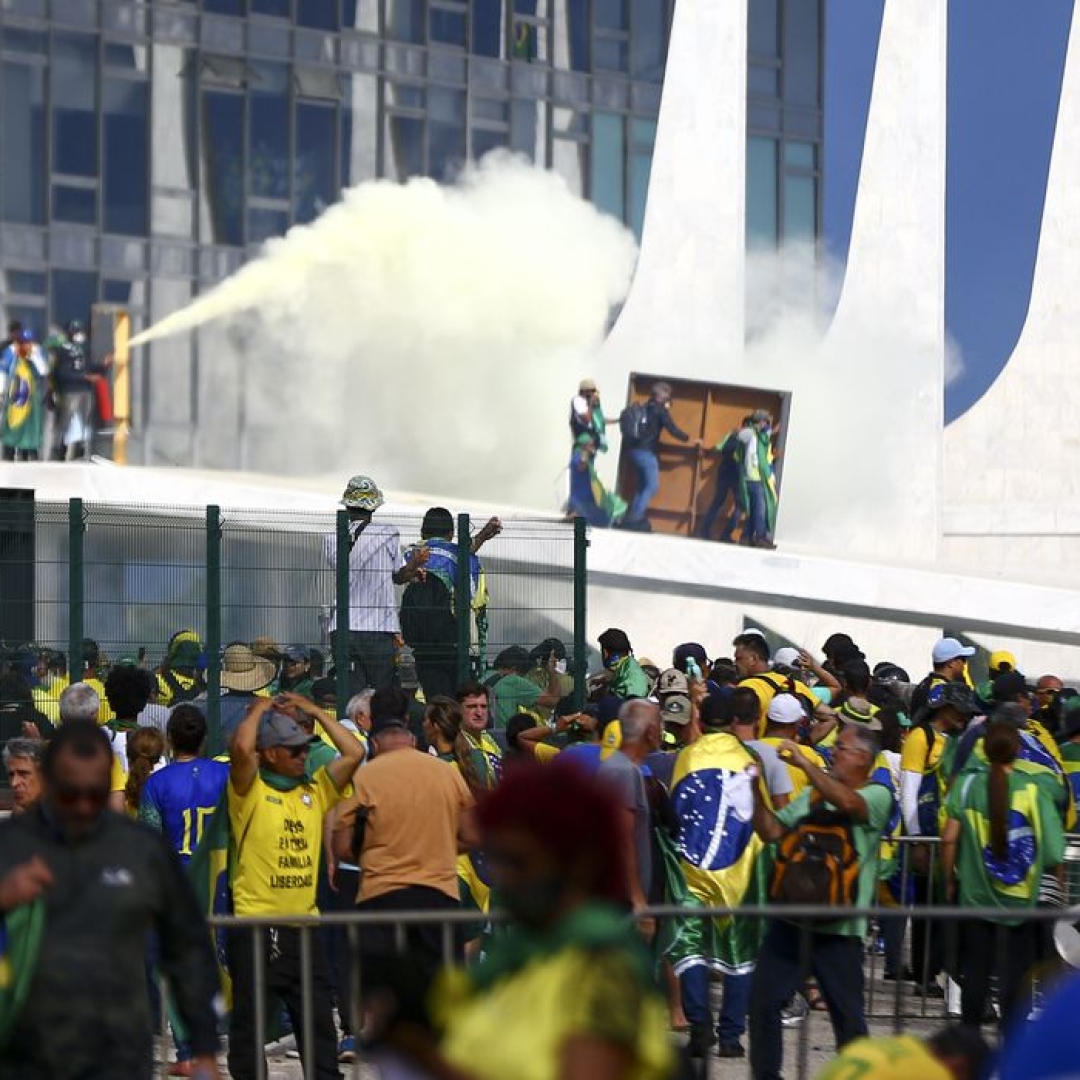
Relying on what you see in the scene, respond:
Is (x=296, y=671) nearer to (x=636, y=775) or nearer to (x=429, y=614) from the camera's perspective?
(x=429, y=614)

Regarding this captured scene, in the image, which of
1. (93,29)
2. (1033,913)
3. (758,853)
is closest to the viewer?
(1033,913)

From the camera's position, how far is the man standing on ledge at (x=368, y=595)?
15.6 meters

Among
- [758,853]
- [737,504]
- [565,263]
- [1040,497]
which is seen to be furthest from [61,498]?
[1040,497]

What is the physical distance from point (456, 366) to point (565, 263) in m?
2.31

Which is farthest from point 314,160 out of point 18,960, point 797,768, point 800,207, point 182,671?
Answer: point 18,960

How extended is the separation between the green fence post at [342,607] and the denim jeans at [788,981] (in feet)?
21.9

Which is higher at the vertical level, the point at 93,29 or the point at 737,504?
the point at 93,29

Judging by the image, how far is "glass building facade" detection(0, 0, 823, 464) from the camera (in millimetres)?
35531

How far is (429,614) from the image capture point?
15.9 meters

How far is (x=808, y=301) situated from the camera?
3944cm

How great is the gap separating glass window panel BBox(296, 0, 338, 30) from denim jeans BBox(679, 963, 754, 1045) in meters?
28.7

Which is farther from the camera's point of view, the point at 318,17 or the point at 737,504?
the point at 318,17

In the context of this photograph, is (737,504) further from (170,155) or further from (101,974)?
(101,974)

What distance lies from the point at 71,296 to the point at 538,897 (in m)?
32.8
